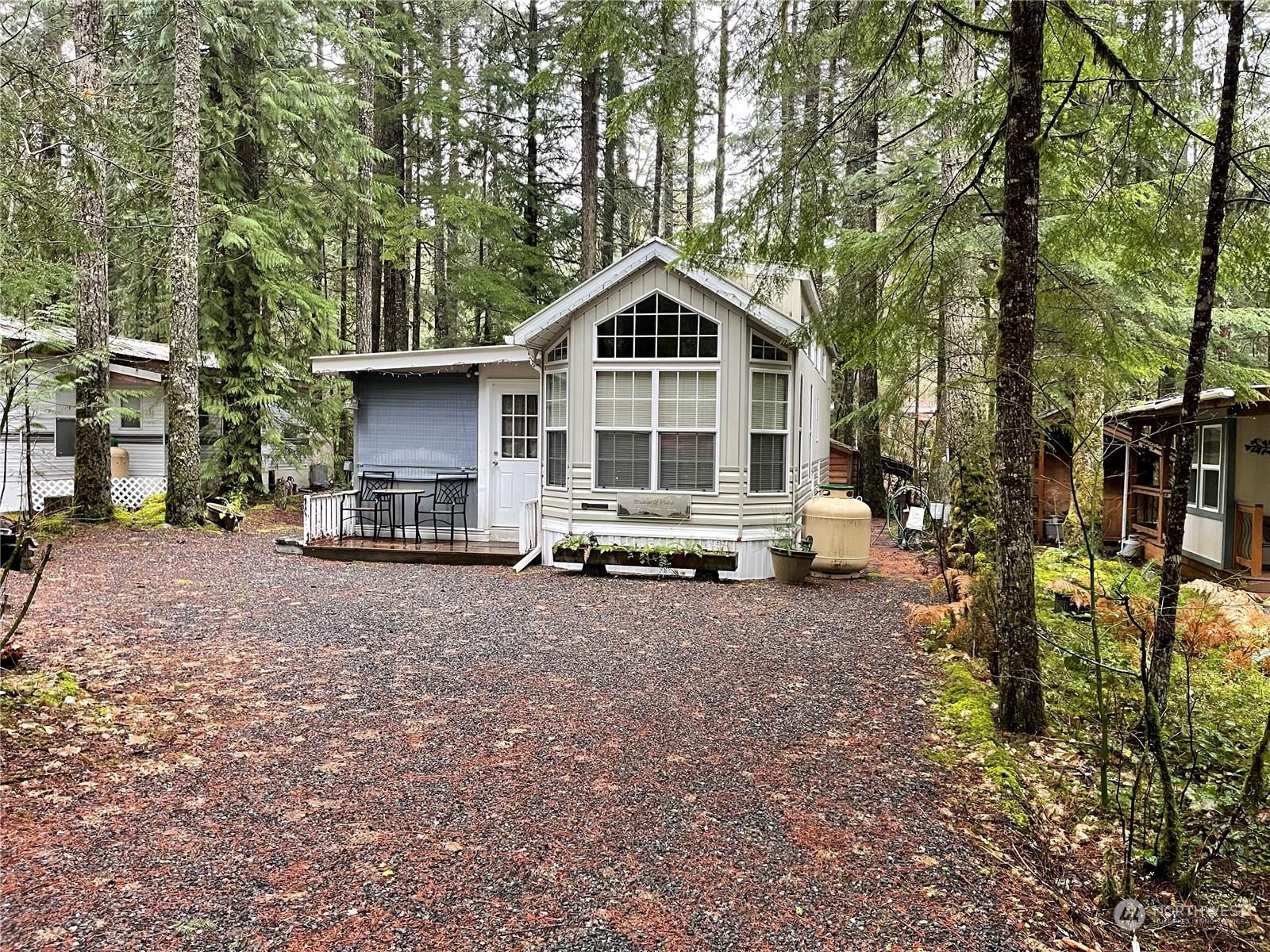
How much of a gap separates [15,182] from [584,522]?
679 centimetres

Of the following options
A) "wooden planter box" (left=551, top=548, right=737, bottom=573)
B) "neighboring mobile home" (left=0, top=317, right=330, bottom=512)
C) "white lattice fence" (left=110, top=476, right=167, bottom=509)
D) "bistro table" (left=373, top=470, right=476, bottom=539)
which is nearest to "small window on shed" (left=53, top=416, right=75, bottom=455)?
"neighboring mobile home" (left=0, top=317, right=330, bottom=512)

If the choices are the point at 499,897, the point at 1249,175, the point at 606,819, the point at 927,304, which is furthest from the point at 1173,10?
the point at 499,897

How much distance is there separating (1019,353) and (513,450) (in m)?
9.02

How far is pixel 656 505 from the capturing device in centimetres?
1034

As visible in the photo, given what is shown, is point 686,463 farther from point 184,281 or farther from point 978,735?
point 184,281

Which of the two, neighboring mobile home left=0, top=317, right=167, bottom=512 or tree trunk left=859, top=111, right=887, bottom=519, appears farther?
tree trunk left=859, top=111, right=887, bottom=519

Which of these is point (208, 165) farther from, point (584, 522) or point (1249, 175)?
point (1249, 175)

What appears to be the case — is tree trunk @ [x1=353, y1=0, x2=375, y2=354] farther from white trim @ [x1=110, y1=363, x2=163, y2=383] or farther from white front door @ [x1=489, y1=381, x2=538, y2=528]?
white front door @ [x1=489, y1=381, x2=538, y2=528]

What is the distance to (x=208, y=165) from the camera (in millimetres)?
14734

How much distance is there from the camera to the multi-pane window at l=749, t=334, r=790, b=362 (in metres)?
10.2

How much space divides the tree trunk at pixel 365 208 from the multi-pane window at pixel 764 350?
9.59 metres

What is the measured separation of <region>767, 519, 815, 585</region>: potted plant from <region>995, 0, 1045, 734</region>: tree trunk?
531 cm


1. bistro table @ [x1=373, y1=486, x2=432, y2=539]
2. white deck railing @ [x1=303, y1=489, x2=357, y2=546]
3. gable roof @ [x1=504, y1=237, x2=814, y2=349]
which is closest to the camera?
gable roof @ [x1=504, y1=237, x2=814, y2=349]

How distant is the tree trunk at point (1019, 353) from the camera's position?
14.0 feet
